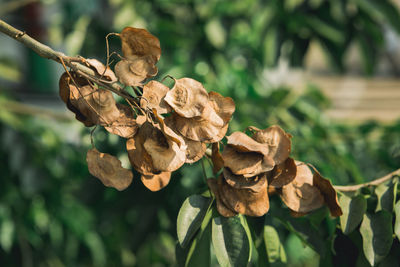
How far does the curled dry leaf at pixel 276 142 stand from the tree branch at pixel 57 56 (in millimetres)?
142

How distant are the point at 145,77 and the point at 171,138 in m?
0.08

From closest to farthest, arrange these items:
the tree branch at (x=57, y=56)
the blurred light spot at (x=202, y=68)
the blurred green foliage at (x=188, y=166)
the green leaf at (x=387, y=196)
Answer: the tree branch at (x=57, y=56)
the green leaf at (x=387, y=196)
the blurred green foliage at (x=188, y=166)
the blurred light spot at (x=202, y=68)

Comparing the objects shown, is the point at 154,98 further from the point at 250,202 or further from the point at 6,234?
the point at 6,234

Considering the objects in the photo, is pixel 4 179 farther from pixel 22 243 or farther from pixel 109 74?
pixel 109 74

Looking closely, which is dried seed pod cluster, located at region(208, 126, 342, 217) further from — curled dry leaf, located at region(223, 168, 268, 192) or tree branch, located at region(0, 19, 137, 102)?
tree branch, located at region(0, 19, 137, 102)

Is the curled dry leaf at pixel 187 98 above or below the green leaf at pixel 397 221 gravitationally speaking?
above

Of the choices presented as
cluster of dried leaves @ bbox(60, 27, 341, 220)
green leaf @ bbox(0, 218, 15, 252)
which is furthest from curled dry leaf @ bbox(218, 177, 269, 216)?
green leaf @ bbox(0, 218, 15, 252)

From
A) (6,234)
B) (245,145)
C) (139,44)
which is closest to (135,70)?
(139,44)

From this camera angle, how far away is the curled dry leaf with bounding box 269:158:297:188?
499 millimetres

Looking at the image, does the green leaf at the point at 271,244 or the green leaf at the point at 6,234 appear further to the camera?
the green leaf at the point at 6,234

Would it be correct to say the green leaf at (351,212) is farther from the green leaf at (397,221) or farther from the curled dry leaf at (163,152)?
the curled dry leaf at (163,152)

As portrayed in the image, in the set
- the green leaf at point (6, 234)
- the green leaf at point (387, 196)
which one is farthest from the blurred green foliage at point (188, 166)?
the green leaf at point (387, 196)

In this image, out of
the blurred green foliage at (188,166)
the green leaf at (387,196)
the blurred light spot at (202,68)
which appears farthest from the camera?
the blurred light spot at (202,68)

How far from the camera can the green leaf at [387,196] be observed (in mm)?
535
